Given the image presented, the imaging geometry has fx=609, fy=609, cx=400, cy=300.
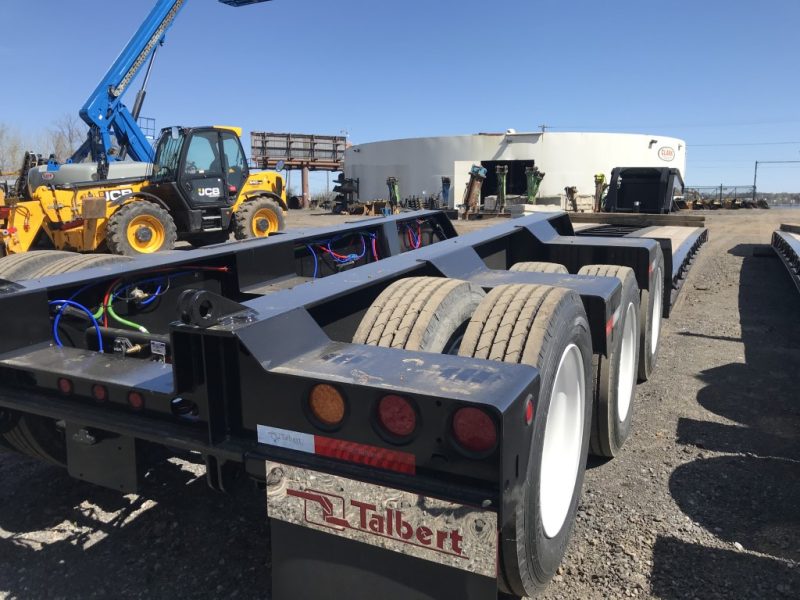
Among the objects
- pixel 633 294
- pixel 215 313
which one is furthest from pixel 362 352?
pixel 633 294

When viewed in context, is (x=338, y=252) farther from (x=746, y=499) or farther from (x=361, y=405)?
(x=361, y=405)

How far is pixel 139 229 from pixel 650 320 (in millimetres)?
9342

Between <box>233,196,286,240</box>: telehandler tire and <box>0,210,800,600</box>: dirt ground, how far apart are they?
9496 millimetres

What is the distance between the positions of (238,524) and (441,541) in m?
1.57

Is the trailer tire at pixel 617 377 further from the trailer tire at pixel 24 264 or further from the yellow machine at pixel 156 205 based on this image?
the yellow machine at pixel 156 205

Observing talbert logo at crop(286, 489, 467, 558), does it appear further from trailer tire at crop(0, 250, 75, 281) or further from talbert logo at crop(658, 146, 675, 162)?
talbert logo at crop(658, 146, 675, 162)

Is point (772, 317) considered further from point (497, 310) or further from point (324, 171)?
point (324, 171)

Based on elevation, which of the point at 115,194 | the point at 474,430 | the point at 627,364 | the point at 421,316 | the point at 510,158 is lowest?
the point at 627,364

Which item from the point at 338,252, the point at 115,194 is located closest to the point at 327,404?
the point at 338,252

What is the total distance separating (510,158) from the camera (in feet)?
119

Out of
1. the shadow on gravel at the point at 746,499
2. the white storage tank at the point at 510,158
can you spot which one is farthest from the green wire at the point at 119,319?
the white storage tank at the point at 510,158

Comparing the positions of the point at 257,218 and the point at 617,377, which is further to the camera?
the point at 257,218

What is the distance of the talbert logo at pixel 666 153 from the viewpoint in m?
38.5

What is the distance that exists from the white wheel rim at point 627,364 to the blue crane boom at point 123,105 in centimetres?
1449
